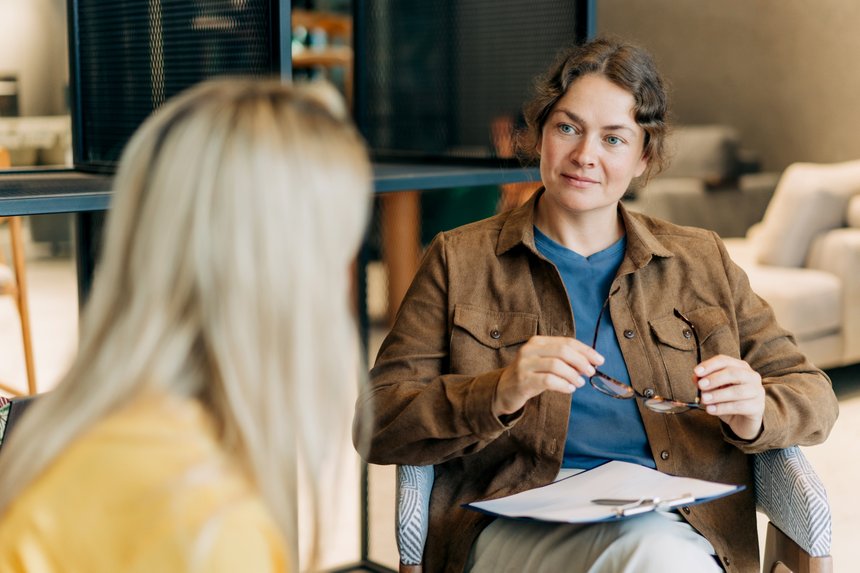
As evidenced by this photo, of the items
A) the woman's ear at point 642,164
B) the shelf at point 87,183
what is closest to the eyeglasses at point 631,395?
the woman's ear at point 642,164

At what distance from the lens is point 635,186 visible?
1964mm

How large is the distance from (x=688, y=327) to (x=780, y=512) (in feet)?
1.07

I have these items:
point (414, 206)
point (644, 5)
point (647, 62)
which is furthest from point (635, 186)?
point (644, 5)

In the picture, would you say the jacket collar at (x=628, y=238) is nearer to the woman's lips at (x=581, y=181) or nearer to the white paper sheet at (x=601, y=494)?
the woman's lips at (x=581, y=181)

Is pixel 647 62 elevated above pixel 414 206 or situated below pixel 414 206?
above

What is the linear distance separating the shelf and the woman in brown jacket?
266 millimetres

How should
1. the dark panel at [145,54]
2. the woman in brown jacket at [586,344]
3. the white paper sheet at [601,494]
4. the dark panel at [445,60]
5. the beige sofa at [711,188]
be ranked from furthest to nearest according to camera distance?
the beige sofa at [711,188]
the dark panel at [445,60]
the dark panel at [145,54]
the woman in brown jacket at [586,344]
the white paper sheet at [601,494]

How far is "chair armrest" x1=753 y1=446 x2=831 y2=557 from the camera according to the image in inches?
62.8

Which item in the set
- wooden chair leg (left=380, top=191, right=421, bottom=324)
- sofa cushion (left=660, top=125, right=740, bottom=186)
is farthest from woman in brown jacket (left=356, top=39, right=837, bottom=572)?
sofa cushion (left=660, top=125, right=740, bottom=186)

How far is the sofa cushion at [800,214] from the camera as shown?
462 cm

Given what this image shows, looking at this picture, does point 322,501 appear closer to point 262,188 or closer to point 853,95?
point 262,188

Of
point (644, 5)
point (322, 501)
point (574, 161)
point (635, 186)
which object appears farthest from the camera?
point (644, 5)

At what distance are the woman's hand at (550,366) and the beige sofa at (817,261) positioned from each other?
314cm

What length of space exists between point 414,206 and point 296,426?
4.54 metres
